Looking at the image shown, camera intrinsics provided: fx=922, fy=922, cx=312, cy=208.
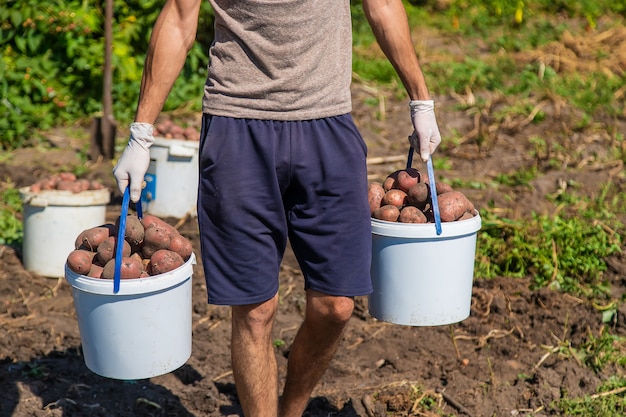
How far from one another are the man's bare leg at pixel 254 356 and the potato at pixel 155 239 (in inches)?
11.7

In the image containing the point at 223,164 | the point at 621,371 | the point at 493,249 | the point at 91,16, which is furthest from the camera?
the point at 91,16

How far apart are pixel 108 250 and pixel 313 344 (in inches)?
28.3

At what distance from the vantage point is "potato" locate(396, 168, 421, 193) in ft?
10.3

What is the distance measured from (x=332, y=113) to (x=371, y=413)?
3.99 ft

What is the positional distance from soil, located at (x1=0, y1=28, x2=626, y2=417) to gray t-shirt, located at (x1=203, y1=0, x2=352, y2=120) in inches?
50.8

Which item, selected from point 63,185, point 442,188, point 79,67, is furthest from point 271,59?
point 79,67

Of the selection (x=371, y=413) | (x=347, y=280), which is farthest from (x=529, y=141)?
(x=347, y=280)

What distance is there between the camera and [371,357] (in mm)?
3891

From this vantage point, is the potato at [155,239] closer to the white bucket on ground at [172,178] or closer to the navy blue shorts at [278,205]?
the navy blue shorts at [278,205]

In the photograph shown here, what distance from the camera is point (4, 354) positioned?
3.69 meters

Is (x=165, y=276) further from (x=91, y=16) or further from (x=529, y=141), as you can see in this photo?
(x=91, y=16)

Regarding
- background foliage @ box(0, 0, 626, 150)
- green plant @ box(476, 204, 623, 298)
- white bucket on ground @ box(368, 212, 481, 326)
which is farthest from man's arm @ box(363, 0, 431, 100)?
background foliage @ box(0, 0, 626, 150)

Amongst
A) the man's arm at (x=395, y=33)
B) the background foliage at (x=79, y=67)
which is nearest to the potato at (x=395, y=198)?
the man's arm at (x=395, y=33)

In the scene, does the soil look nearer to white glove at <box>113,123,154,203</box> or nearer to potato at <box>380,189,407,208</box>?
potato at <box>380,189,407,208</box>
